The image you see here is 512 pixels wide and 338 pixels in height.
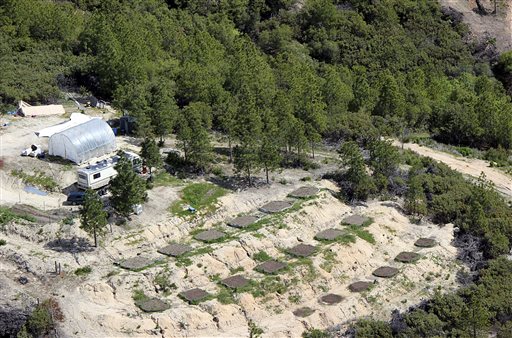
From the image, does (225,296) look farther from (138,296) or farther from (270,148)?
(270,148)

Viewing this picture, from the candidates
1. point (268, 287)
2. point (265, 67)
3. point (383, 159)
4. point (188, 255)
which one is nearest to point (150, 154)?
point (188, 255)

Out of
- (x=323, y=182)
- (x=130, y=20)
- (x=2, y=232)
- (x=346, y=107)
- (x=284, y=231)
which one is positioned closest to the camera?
(x=2, y=232)

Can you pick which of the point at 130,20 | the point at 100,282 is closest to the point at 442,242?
the point at 100,282

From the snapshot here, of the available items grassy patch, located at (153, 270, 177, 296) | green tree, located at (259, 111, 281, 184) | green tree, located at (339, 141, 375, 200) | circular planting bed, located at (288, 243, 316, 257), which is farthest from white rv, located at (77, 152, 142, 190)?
green tree, located at (339, 141, 375, 200)

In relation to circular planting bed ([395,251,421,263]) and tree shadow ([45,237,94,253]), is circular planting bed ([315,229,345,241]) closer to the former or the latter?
circular planting bed ([395,251,421,263])

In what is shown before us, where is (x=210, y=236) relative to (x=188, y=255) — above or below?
above

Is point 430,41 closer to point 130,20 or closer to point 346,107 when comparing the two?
point 346,107

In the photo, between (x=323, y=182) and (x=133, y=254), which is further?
(x=323, y=182)
